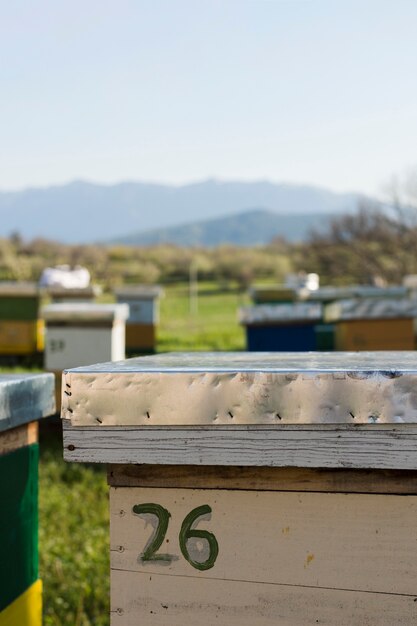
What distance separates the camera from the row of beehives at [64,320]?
493 centimetres

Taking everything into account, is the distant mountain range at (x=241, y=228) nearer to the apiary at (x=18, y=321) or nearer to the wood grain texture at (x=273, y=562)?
the apiary at (x=18, y=321)

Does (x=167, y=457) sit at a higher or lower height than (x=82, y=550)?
higher

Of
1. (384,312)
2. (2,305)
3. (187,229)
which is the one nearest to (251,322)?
(384,312)

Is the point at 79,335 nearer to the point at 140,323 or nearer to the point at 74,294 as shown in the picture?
the point at 140,323

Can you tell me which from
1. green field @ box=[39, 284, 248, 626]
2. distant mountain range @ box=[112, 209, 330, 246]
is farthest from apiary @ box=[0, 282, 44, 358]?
distant mountain range @ box=[112, 209, 330, 246]

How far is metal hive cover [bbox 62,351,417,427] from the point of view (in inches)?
33.1

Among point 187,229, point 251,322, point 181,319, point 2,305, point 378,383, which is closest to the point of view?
point 378,383

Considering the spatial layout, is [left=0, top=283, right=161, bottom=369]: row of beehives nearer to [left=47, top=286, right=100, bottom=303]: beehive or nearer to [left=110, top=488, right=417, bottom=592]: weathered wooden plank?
[left=47, top=286, right=100, bottom=303]: beehive

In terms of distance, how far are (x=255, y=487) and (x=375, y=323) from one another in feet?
12.7

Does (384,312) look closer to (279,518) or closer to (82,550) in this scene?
(82,550)

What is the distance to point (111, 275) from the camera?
80.1 feet

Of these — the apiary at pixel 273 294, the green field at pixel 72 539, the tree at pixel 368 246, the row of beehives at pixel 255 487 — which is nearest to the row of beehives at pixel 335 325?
the green field at pixel 72 539

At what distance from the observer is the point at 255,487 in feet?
3.08

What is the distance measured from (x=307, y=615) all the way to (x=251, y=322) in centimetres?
416
